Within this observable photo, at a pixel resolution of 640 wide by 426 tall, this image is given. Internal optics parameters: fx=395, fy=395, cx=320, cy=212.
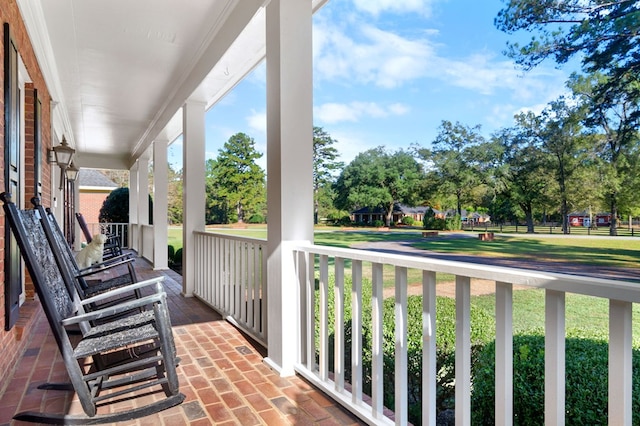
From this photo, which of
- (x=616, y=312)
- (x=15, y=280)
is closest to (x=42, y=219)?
(x=15, y=280)

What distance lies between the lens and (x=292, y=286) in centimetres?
260

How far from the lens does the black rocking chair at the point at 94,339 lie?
183 cm

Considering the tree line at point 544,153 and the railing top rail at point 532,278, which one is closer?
the railing top rail at point 532,278

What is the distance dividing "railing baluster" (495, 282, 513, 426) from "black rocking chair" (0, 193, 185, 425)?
1.47 metres

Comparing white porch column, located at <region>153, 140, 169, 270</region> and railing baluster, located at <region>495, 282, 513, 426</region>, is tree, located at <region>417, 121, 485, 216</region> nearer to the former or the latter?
railing baluster, located at <region>495, 282, 513, 426</region>

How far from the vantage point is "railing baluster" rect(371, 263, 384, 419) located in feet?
6.25

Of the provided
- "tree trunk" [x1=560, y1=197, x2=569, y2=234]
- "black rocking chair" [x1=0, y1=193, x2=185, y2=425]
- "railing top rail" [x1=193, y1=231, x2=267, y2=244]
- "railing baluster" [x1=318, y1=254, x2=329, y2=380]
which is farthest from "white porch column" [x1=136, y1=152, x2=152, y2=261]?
"tree trunk" [x1=560, y1=197, x2=569, y2=234]

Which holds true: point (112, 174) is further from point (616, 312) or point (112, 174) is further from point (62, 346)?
point (616, 312)

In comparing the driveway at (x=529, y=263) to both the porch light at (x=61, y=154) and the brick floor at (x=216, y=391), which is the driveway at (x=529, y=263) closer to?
the brick floor at (x=216, y=391)

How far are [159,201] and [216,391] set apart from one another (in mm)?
5958

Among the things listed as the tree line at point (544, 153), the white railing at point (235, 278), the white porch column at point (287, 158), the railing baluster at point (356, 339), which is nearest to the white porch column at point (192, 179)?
the white railing at point (235, 278)

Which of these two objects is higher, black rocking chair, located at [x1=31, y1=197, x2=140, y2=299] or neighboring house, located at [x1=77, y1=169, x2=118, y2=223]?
neighboring house, located at [x1=77, y1=169, x2=118, y2=223]

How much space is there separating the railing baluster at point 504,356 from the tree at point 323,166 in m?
1.60

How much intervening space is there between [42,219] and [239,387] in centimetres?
161
